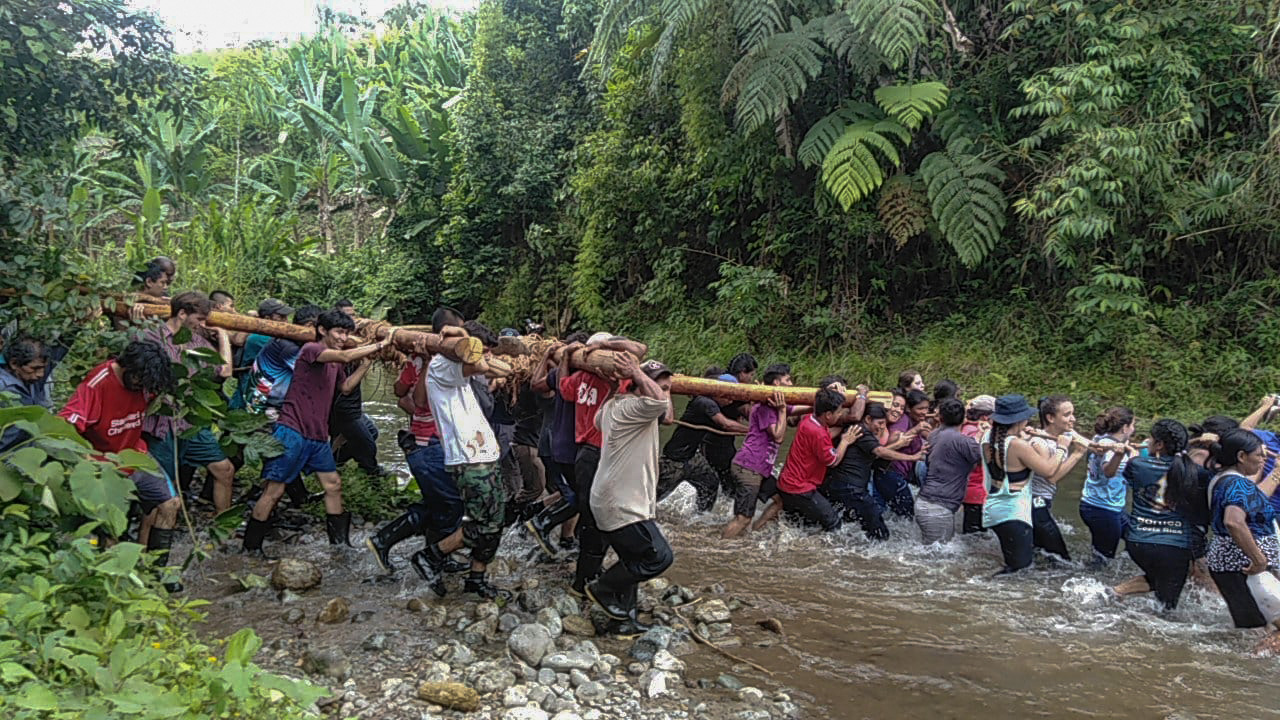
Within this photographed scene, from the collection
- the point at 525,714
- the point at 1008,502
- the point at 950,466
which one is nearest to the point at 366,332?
the point at 525,714

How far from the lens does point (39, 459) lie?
354cm

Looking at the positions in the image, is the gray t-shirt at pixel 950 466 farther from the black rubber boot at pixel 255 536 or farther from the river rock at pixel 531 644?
the black rubber boot at pixel 255 536

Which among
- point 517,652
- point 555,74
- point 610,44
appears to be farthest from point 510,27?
point 517,652

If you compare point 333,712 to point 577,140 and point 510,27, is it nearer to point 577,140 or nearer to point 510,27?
point 577,140

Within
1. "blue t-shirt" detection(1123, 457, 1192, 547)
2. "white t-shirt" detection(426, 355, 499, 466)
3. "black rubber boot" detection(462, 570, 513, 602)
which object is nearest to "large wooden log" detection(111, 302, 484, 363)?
"white t-shirt" detection(426, 355, 499, 466)

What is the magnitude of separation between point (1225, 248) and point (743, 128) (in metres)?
6.68

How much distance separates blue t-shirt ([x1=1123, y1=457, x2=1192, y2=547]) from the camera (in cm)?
577

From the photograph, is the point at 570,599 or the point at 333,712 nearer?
the point at 333,712

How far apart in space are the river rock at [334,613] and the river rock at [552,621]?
3.95ft

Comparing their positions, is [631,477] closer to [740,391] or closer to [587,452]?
[587,452]

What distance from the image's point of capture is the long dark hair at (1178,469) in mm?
5609

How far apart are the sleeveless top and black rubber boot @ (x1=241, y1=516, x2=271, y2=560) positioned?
5.38 metres

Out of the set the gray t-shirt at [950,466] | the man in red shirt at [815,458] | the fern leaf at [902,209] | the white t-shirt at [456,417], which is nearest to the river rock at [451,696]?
the white t-shirt at [456,417]

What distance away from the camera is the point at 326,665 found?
15.4 ft
